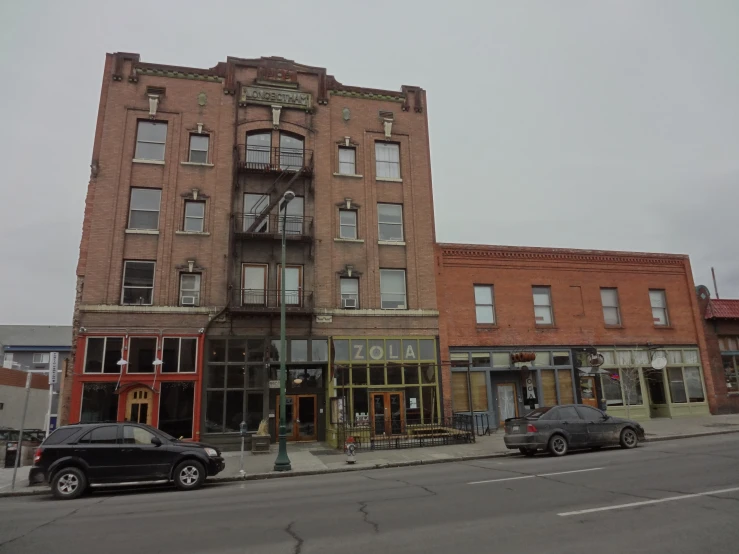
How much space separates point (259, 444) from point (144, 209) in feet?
39.5

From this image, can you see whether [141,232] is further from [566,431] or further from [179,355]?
[566,431]

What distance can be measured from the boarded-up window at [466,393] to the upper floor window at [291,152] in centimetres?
1301

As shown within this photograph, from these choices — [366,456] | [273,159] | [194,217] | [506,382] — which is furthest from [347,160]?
[366,456]

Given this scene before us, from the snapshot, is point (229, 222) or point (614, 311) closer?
point (229, 222)

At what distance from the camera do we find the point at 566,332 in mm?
26203

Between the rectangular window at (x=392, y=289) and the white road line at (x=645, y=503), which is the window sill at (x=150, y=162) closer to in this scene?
the rectangular window at (x=392, y=289)

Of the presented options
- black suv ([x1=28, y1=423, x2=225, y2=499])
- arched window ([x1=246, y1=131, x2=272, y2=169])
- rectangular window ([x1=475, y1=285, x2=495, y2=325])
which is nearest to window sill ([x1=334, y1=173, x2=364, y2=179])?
arched window ([x1=246, y1=131, x2=272, y2=169])

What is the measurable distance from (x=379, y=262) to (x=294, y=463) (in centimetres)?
1118

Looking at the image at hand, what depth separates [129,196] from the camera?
75.7 ft

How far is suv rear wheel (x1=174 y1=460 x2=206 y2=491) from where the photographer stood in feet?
42.0

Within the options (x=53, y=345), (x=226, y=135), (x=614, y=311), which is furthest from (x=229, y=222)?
(x=53, y=345)

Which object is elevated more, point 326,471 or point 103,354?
point 103,354

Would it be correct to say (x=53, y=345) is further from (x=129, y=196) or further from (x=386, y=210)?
(x=386, y=210)

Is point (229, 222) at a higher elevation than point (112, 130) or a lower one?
lower
